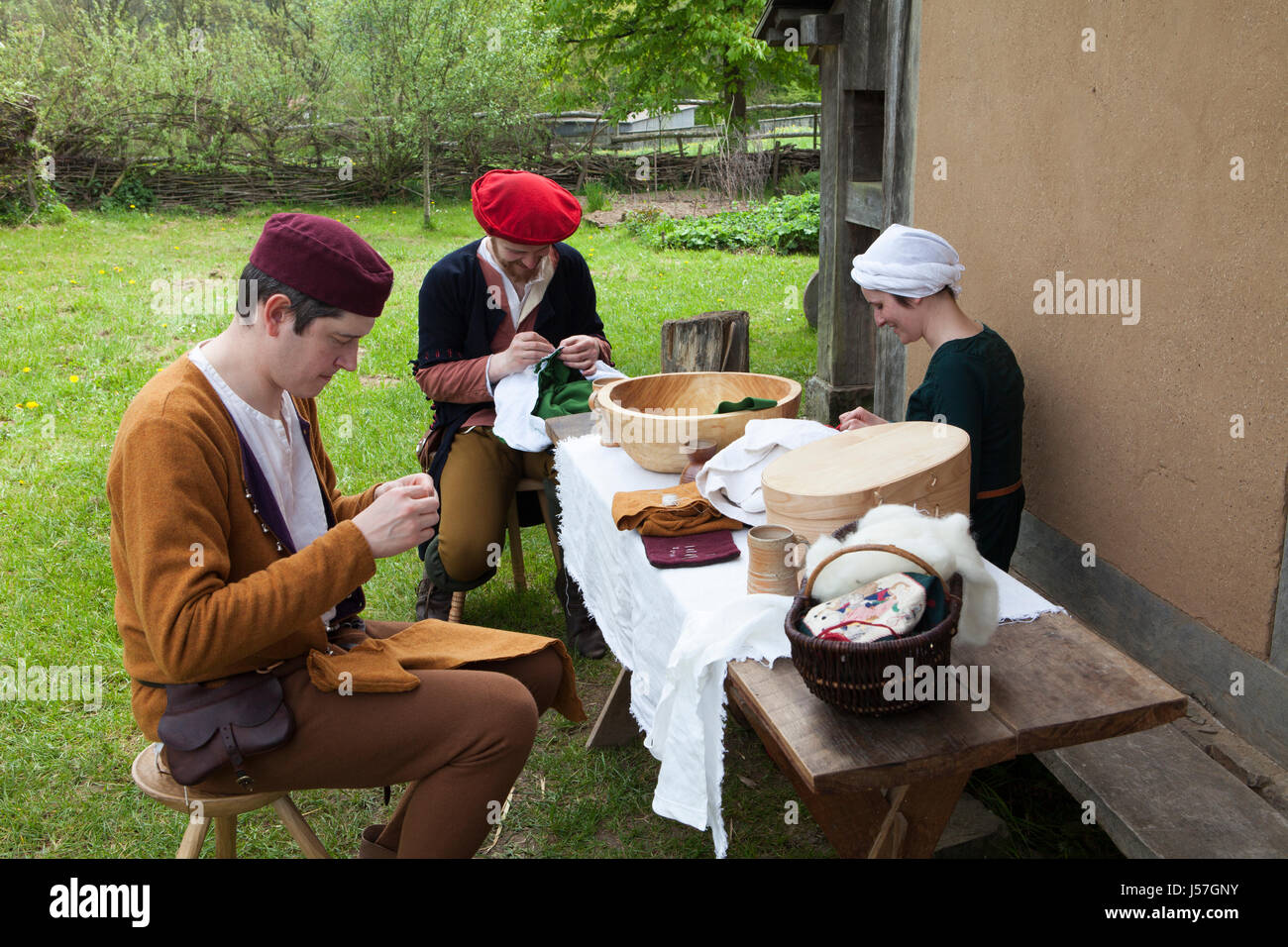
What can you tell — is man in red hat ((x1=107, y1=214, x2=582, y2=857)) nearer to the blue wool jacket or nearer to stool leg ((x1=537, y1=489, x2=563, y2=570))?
the blue wool jacket

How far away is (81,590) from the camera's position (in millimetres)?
4371

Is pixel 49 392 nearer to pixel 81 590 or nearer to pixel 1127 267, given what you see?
pixel 81 590

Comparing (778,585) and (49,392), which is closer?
(778,585)

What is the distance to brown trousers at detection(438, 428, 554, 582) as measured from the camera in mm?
3822

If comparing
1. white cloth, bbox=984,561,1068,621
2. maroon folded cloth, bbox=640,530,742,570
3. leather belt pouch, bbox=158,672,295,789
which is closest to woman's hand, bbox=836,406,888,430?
maroon folded cloth, bbox=640,530,742,570

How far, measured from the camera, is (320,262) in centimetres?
200

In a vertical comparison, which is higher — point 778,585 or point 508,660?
point 778,585

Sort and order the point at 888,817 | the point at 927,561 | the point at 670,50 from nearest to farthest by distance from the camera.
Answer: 1. the point at 927,561
2. the point at 888,817
3. the point at 670,50

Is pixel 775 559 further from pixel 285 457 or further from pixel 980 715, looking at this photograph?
pixel 285 457

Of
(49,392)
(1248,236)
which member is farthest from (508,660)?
(49,392)

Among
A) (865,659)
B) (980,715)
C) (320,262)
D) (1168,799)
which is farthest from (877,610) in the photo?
(320,262)

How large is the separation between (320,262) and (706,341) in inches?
111

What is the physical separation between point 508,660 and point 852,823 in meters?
0.89

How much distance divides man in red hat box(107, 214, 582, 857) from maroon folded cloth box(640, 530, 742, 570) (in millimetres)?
434
